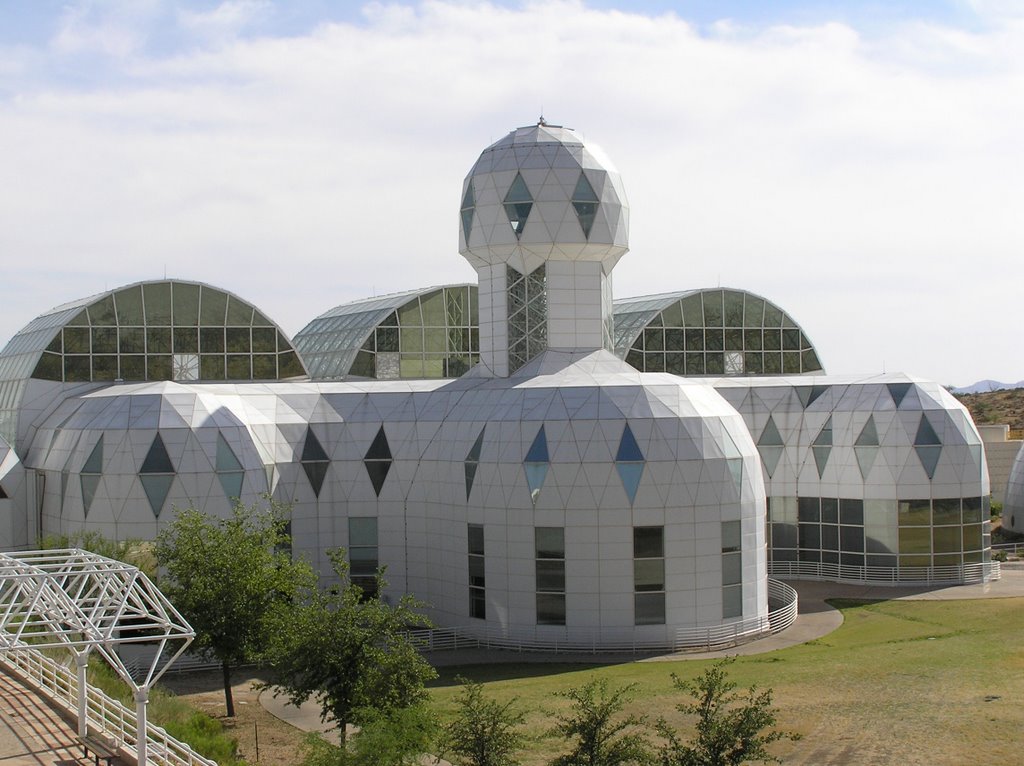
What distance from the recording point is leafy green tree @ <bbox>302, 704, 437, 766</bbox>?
76.1 ft

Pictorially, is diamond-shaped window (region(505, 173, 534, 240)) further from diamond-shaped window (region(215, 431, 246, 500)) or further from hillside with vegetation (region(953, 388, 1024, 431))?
hillside with vegetation (region(953, 388, 1024, 431))

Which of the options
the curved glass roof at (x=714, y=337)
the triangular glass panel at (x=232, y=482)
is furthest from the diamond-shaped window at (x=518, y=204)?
the curved glass roof at (x=714, y=337)

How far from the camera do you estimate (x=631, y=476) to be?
40.2m

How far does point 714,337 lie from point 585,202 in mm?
16911

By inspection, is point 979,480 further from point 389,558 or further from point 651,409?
point 389,558

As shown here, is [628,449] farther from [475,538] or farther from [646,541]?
[475,538]

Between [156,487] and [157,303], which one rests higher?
[157,303]

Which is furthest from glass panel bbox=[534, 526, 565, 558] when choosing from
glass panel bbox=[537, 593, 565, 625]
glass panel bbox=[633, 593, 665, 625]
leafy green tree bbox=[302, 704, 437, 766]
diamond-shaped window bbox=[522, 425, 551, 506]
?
leafy green tree bbox=[302, 704, 437, 766]

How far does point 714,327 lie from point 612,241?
15.7m

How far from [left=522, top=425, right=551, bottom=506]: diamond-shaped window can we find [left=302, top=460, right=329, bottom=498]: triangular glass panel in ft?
24.7

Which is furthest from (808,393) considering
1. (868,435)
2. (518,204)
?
(518,204)

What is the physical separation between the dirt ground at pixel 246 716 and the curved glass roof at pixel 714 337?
2921 centimetres

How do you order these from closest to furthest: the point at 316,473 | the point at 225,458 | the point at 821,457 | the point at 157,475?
the point at 157,475
the point at 225,458
the point at 316,473
the point at 821,457

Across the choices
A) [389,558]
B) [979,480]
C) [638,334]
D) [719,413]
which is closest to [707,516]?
[719,413]
